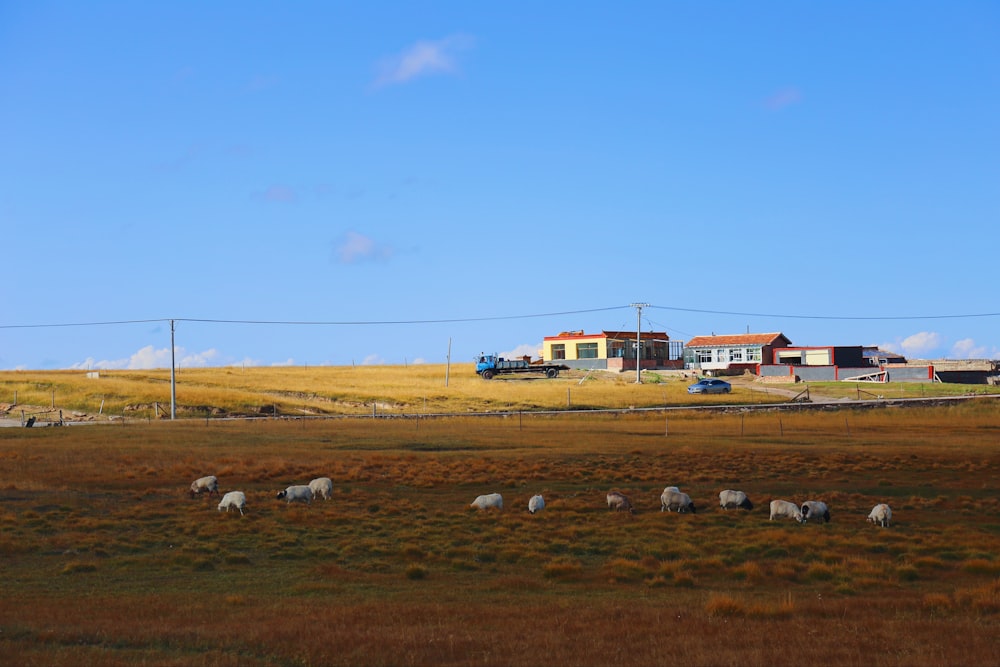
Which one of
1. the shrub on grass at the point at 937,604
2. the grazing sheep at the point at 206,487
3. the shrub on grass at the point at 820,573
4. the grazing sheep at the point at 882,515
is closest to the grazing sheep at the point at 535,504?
the grazing sheep at the point at 882,515

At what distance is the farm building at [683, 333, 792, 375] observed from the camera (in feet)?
424

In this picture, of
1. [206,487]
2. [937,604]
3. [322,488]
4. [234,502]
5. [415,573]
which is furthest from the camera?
[206,487]

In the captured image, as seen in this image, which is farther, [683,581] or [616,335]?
[616,335]

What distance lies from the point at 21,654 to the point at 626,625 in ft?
28.4

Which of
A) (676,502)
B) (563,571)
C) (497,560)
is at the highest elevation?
(676,502)

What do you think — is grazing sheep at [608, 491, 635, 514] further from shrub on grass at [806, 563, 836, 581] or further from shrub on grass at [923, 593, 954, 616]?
shrub on grass at [923, 593, 954, 616]

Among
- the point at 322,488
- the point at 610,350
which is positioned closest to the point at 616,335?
the point at 610,350

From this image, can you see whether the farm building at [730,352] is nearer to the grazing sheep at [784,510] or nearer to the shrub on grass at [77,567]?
the grazing sheep at [784,510]

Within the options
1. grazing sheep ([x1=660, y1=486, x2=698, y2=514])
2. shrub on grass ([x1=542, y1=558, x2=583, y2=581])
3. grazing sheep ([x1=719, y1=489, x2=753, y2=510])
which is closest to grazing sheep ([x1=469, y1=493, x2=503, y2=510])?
grazing sheep ([x1=660, y1=486, x2=698, y2=514])

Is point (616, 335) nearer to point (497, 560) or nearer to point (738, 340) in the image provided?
point (738, 340)

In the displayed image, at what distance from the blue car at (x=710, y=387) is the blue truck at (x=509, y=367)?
93.8 feet

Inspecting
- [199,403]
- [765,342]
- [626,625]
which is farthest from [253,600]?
[765,342]

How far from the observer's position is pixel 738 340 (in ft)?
448

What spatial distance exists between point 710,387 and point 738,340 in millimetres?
40383
